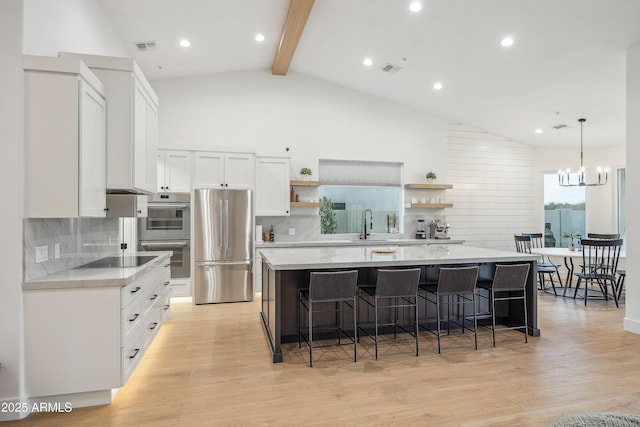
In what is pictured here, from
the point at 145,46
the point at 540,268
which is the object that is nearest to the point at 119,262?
the point at 145,46

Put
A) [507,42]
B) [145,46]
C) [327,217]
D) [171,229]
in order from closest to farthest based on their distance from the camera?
[507,42], [145,46], [171,229], [327,217]

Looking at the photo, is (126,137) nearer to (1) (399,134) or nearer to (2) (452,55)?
(2) (452,55)

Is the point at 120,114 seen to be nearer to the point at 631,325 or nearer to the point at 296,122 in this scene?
the point at 296,122

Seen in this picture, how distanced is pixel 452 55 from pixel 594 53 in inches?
61.3

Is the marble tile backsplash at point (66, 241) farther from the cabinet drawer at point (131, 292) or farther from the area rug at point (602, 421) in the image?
the area rug at point (602, 421)

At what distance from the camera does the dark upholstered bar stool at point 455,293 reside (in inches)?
134

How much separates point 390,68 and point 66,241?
4736 millimetres

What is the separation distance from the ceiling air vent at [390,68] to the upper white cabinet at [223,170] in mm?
2438

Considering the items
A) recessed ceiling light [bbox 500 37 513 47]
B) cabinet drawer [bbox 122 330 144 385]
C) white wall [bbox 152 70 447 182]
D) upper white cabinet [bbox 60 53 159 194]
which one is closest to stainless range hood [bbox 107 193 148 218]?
upper white cabinet [bbox 60 53 159 194]

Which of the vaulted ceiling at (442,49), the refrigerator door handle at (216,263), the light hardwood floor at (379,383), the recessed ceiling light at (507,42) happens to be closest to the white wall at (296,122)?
the vaulted ceiling at (442,49)

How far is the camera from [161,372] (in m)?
3.00

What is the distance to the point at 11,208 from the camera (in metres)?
2.30

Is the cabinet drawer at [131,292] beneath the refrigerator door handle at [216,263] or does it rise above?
above

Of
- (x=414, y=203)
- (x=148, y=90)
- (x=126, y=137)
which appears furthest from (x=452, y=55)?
(x=126, y=137)
